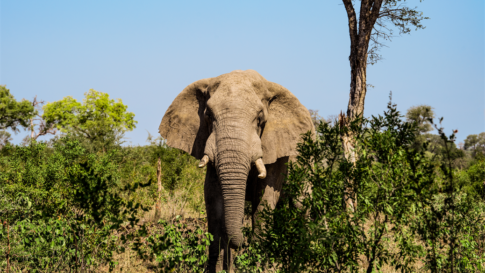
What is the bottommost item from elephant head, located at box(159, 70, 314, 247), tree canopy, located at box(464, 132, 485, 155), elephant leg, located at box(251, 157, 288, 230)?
elephant leg, located at box(251, 157, 288, 230)

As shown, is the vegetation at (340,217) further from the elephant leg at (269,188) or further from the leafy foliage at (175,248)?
the elephant leg at (269,188)

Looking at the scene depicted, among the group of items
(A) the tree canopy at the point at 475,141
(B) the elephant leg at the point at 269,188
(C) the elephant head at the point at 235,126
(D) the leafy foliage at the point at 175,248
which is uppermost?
(A) the tree canopy at the point at 475,141

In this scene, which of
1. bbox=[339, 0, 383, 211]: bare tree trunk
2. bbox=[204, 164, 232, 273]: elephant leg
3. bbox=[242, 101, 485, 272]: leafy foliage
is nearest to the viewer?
bbox=[242, 101, 485, 272]: leafy foliage

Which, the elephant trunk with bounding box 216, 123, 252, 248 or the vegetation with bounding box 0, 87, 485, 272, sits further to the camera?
the elephant trunk with bounding box 216, 123, 252, 248

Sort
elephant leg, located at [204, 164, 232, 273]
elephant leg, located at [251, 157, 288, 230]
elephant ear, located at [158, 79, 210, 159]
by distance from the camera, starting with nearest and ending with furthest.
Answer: elephant leg, located at [204, 164, 232, 273] < elephant leg, located at [251, 157, 288, 230] < elephant ear, located at [158, 79, 210, 159]

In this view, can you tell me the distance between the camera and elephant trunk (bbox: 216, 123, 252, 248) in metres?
6.61

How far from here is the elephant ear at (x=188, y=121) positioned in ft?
26.1

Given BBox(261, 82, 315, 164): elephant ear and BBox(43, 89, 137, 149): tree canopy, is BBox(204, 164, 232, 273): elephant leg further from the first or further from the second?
BBox(43, 89, 137, 149): tree canopy

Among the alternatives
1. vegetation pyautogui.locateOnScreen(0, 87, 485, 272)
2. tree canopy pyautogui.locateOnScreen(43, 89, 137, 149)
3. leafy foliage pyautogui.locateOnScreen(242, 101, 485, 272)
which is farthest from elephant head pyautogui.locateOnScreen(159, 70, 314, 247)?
tree canopy pyautogui.locateOnScreen(43, 89, 137, 149)

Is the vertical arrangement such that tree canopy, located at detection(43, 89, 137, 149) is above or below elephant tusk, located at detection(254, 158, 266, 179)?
above

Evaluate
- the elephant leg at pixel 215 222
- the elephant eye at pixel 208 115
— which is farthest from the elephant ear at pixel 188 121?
the elephant leg at pixel 215 222

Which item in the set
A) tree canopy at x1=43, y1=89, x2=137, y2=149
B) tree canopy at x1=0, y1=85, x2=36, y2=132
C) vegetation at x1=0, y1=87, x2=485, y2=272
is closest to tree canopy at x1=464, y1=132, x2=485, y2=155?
tree canopy at x1=43, y1=89, x2=137, y2=149

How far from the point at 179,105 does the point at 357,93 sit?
5712 mm

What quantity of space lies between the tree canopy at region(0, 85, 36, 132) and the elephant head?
52.8 meters
